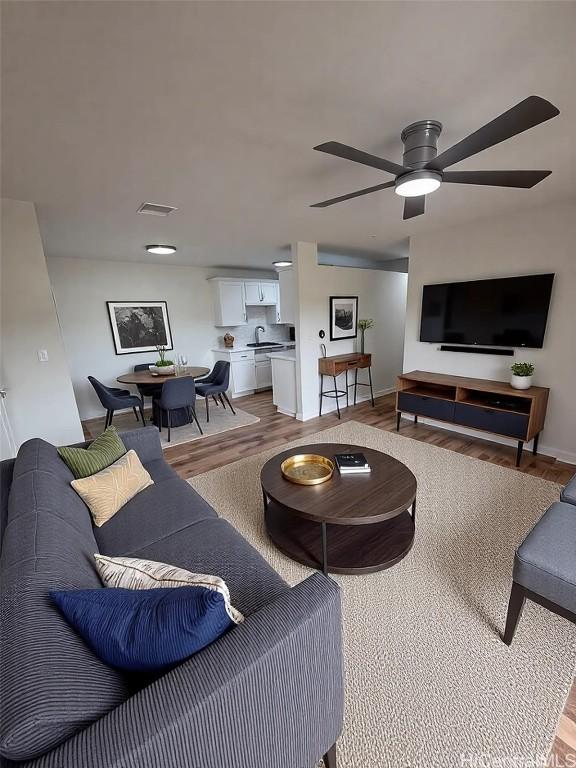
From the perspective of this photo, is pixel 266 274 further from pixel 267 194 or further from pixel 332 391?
pixel 267 194

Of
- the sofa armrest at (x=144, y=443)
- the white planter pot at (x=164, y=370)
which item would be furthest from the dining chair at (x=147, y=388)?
the sofa armrest at (x=144, y=443)

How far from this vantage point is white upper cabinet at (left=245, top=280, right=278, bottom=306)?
6047 mm

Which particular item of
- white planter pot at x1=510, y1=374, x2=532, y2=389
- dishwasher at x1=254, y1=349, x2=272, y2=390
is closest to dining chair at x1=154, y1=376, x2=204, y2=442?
dishwasher at x1=254, y1=349, x2=272, y2=390

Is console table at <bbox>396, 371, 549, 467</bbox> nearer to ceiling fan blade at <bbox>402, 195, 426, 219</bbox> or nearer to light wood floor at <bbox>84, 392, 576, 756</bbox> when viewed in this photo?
light wood floor at <bbox>84, 392, 576, 756</bbox>

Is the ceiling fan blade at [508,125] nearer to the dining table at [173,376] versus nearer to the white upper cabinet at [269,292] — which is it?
the dining table at [173,376]

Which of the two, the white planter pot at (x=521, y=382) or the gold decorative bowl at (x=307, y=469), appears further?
the white planter pot at (x=521, y=382)

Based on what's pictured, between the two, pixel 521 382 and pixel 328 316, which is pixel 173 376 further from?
pixel 521 382

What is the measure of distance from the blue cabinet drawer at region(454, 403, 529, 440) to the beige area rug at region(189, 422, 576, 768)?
72 cm

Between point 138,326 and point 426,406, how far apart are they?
4.53 m

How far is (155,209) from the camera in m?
2.68

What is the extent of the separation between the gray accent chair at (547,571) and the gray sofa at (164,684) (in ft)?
3.03

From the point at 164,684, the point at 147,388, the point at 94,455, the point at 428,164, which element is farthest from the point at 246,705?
the point at 147,388

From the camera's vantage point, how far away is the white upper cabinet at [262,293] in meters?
6.05

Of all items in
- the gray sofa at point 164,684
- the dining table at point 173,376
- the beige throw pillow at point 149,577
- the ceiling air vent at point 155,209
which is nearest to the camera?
the gray sofa at point 164,684
